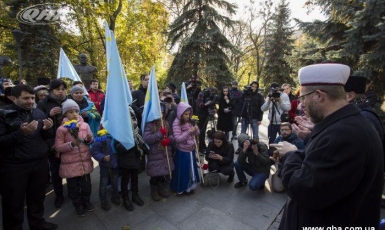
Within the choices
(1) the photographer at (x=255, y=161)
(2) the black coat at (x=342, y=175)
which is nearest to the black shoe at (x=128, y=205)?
(1) the photographer at (x=255, y=161)

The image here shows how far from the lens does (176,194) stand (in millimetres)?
4395

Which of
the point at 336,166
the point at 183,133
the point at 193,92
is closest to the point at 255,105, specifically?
the point at 193,92

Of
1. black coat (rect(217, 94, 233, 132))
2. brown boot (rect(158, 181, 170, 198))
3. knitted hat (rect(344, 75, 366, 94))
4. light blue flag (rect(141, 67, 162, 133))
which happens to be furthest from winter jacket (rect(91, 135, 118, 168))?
black coat (rect(217, 94, 233, 132))

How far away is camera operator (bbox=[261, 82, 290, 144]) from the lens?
582cm

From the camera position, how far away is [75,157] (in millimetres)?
3586

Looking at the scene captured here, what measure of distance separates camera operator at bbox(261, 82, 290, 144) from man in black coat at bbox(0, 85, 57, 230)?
515 cm

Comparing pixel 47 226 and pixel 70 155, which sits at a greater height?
pixel 70 155

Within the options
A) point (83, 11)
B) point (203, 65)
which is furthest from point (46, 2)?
point (203, 65)

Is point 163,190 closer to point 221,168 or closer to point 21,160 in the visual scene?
point 221,168

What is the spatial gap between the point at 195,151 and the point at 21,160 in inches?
120

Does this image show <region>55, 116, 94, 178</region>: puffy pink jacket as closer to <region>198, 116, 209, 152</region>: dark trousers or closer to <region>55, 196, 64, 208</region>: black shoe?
<region>55, 196, 64, 208</region>: black shoe

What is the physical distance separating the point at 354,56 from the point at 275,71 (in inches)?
578

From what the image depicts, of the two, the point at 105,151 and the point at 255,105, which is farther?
the point at 255,105

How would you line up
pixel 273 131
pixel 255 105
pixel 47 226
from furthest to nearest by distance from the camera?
pixel 255 105, pixel 273 131, pixel 47 226
